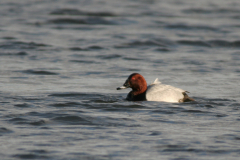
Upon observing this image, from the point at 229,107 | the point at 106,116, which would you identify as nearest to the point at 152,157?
the point at 106,116

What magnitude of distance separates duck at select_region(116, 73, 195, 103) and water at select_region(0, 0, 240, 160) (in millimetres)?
238

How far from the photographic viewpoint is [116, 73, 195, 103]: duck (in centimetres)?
1028

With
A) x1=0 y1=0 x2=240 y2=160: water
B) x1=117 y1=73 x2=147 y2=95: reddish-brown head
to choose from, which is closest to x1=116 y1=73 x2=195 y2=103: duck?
x1=117 y1=73 x2=147 y2=95: reddish-brown head

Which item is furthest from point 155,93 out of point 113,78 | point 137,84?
point 113,78

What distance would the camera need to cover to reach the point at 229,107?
9727 millimetres

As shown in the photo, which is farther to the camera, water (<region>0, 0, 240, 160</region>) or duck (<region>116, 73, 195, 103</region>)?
duck (<region>116, 73, 195, 103</region>)

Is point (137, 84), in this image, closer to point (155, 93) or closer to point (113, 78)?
point (155, 93)

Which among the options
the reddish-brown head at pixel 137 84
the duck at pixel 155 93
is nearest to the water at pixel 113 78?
the duck at pixel 155 93

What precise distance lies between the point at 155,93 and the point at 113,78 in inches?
117

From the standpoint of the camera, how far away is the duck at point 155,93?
10.3 meters

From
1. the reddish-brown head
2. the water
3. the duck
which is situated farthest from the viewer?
the reddish-brown head

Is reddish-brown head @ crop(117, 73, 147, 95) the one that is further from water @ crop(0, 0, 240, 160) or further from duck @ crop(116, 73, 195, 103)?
water @ crop(0, 0, 240, 160)

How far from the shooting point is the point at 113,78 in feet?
43.2

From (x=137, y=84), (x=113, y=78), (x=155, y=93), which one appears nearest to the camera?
(x=155, y=93)
